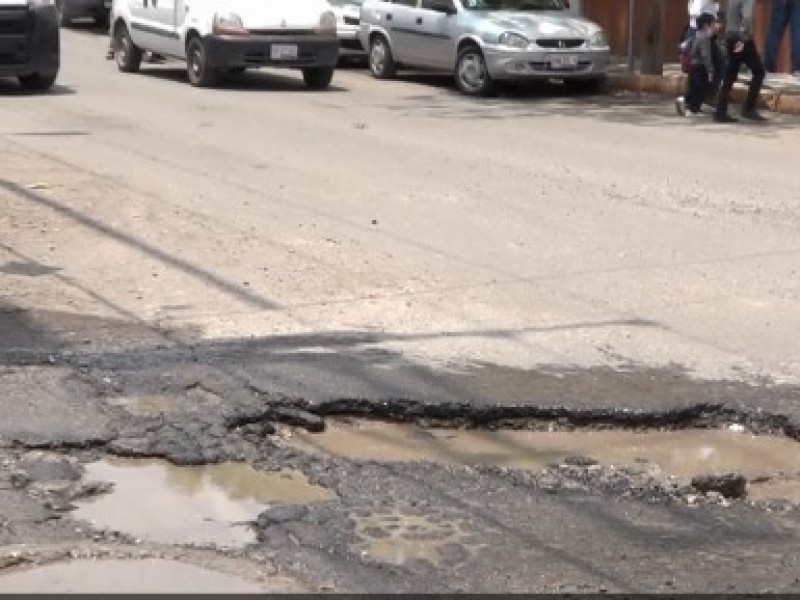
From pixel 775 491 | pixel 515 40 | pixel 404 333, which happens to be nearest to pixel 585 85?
pixel 515 40

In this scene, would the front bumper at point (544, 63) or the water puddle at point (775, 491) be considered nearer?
the water puddle at point (775, 491)

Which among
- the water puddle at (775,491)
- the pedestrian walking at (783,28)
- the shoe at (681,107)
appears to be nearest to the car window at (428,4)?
the shoe at (681,107)

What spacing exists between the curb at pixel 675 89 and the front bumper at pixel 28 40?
7433mm

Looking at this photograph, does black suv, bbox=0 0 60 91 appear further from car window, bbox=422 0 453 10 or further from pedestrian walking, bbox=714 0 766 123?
pedestrian walking, bbox=714 0 766 123

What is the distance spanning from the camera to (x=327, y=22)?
22516 millimetres

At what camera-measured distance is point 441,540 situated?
5.47 meters

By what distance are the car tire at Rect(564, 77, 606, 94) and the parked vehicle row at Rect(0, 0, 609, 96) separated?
29 mm

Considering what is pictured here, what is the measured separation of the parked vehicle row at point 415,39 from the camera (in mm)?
21547

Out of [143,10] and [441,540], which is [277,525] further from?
[143,10]

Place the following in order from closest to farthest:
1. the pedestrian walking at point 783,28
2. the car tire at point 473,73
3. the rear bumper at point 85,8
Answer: the car tire at point 473,73
the pedestrian walking at point 783,28
the rear bumper at point 85,8

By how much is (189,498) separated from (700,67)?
1435cm

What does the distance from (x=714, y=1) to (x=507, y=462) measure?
1443 centimetres

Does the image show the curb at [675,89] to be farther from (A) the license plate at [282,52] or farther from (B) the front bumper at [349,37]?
(B) the front bumper at [349,37]

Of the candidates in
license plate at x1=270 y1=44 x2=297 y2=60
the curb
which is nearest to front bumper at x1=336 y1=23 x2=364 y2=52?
license plate at x1=270 y1=44 x2=297 y2=60
